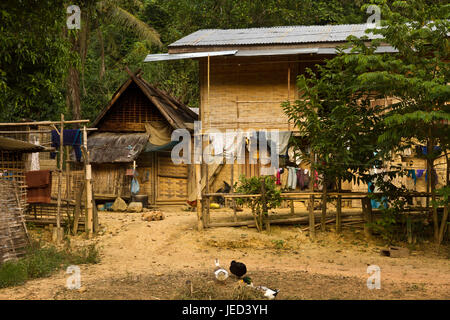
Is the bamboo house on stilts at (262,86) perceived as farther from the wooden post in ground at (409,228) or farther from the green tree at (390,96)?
the wooden post in ground at (409,228)

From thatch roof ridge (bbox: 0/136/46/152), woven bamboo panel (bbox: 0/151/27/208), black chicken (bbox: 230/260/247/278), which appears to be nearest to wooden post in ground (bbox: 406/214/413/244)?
black chicken (bbox: 230/260/247/278)

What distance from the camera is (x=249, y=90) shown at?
16844 mm

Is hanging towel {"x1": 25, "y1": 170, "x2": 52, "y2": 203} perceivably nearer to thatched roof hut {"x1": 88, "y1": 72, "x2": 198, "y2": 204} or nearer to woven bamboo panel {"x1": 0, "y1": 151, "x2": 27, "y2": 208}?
woven bamboo panel {"x1": 0, "y1": 151, "x2": 27, "y2": 208}

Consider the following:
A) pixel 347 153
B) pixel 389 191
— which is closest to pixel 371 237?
pixel 389 191

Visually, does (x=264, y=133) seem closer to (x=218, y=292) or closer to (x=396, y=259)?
(x=396, y=259)

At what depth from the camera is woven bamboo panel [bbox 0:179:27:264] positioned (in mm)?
9781

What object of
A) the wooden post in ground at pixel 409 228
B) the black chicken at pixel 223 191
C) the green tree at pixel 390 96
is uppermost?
the green tree at pixel 390 96

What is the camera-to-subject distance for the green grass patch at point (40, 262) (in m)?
8.66

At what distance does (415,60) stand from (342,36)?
4.76 m

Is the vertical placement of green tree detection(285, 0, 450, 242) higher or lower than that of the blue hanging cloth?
higher

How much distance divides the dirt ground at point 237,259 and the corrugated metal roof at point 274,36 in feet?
17.5

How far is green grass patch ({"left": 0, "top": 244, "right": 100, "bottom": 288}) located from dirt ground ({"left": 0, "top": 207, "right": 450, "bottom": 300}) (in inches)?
8.7

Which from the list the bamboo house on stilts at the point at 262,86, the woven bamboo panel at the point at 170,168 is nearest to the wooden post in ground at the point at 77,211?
the bamboo house on stilts at the point at 262,86
